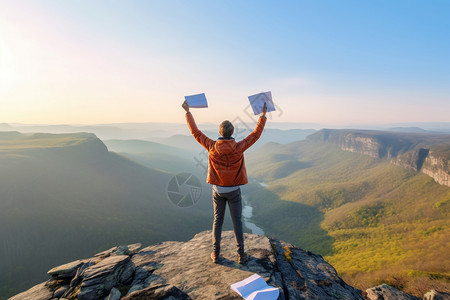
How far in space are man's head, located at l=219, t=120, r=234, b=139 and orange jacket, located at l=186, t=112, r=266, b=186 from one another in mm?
180

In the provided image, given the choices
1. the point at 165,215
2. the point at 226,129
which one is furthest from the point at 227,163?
the point at 165,215

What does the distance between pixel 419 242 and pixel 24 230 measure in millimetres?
109571

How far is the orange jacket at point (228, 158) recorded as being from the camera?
5676 mm

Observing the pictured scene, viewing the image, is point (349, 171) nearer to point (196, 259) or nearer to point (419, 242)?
point (419, 242)

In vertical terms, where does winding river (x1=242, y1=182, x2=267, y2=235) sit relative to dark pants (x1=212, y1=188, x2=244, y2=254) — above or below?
below

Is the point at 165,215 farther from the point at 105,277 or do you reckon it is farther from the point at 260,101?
the point at 260,101

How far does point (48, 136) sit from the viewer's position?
132 m

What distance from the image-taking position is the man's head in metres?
5.68

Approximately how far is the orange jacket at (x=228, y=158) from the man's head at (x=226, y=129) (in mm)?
180

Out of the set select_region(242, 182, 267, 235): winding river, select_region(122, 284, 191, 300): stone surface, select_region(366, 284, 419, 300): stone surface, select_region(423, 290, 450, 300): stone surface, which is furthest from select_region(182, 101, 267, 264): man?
select_region(242, 182, 267, 235): winding river

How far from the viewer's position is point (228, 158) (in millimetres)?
Result: 5785

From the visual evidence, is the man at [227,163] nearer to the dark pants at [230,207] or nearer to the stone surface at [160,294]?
the dark pants at [230,207]

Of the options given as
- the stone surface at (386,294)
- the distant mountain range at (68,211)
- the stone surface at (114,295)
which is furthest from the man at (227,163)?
the distant mountain range at (68,211)

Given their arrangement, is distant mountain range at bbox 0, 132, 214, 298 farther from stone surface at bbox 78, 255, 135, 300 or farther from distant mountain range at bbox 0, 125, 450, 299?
stone surface at bbox 78, 255, 135, 300
